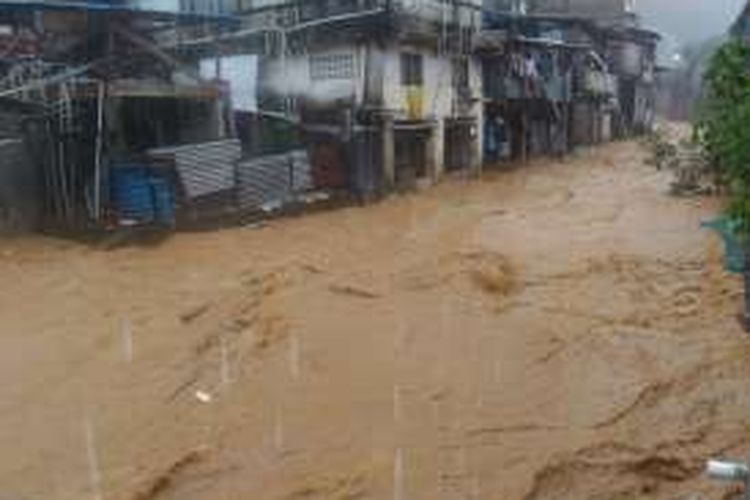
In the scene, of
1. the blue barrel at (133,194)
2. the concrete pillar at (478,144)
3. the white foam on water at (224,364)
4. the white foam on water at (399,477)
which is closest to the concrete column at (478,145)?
the concrete pillar at (478,144)

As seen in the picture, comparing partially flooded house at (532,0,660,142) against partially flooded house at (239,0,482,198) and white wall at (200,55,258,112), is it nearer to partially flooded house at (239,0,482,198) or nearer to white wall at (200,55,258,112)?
partially flooded house at (239,0,482,198)

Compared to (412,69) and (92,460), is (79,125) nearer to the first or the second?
(412,69)

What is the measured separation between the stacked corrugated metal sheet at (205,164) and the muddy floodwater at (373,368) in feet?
7.16

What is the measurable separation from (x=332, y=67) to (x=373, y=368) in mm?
16885

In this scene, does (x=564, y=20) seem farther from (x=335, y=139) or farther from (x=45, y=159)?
(x=45, y=159)

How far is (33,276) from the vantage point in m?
18.9

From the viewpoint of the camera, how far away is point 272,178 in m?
25.3

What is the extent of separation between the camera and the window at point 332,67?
2845 centimetres

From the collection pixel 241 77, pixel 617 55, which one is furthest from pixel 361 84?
pixel 617 55

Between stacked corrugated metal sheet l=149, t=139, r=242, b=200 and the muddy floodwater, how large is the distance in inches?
86.0

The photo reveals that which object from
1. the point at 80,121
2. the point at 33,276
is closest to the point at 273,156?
the point at 80,121

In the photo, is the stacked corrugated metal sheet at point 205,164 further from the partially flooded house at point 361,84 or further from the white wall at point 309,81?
the white wall at point 309,81

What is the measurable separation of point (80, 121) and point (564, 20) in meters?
23.0

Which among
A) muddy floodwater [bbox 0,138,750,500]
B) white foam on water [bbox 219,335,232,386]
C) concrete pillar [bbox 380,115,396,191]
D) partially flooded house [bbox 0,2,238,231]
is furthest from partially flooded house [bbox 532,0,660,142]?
white foam on water [bbox 219,335,232,386]
